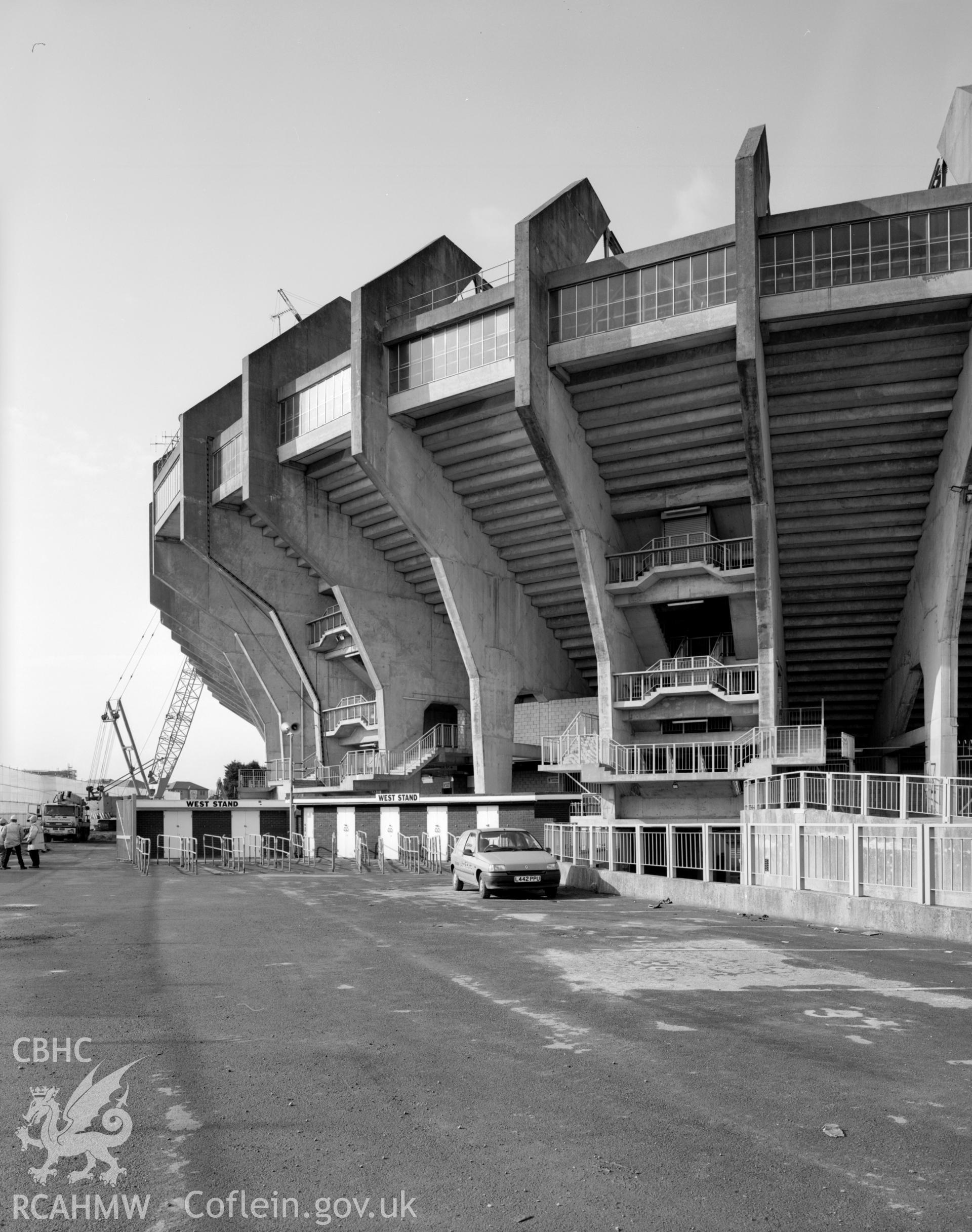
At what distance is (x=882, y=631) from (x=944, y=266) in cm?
1313

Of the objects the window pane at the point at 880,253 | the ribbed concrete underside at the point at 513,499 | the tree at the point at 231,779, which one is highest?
the window pane at the point at 880,253

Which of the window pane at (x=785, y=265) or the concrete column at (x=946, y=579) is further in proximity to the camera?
the concrete column at (x=946, y=579)

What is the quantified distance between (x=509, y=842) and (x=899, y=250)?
17.5 m

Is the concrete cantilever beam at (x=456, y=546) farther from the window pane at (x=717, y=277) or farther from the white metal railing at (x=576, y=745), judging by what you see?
the window pane at (x=717, y=277)

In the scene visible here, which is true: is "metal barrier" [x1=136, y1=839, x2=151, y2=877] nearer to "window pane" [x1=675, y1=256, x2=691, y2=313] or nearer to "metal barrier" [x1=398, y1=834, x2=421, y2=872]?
"metal barrier" [x1=398, y1=834, x2=421, y2=872]

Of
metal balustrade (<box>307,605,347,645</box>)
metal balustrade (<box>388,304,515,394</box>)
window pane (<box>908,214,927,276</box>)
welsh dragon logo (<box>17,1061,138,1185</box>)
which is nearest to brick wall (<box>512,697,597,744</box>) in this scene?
metal balustrade (<box>307,605,347,645</box>)

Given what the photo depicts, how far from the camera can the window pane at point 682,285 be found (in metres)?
28.5

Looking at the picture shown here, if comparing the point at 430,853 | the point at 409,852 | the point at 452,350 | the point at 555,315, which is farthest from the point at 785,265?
the point at 409,852

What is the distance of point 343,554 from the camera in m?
41.8

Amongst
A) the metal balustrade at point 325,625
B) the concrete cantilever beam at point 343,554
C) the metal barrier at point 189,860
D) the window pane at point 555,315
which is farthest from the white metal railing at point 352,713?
the window pane at point 555,315

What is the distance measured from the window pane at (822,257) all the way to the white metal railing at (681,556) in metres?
8.24

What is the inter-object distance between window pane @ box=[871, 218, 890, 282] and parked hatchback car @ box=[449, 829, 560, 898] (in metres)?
16.6

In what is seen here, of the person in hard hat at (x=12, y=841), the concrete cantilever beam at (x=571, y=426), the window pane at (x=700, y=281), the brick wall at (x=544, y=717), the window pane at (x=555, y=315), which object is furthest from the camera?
the brick wall at (x=544, y=717)

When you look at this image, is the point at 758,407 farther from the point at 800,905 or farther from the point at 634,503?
the point at 800,905
